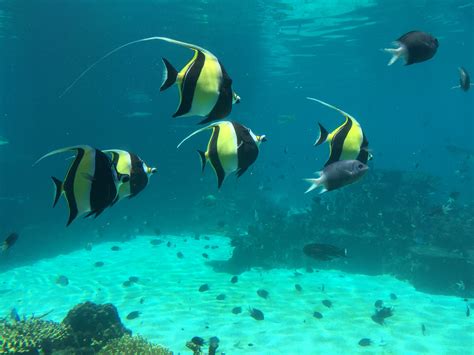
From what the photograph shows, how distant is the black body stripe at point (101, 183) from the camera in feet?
6.64

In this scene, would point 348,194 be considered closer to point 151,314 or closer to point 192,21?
point 151,314

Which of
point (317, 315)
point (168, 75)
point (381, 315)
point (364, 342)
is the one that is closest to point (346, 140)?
point (168, 75)

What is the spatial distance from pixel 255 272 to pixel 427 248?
646 centimetres

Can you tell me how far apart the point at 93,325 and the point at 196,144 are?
18.0m

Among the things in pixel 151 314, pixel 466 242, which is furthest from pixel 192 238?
pixel 466 242

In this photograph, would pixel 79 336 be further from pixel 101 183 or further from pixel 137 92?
pixel 137 92

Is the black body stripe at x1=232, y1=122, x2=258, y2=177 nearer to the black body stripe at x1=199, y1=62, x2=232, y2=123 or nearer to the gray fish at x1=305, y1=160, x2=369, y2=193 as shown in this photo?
the black body stripe at x1=199, y1=62, x2=232, y2=123

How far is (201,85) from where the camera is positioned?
2.14 m

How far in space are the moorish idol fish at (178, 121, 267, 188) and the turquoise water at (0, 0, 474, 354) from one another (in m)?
11.1

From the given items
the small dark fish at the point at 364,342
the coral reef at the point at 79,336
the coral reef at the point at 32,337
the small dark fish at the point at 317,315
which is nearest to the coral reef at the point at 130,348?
the coral reef at the point at 79,336

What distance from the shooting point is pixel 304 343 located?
8352mm

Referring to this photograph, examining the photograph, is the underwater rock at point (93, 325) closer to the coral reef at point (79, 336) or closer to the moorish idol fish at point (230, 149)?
the coral reef at point (79, 336)

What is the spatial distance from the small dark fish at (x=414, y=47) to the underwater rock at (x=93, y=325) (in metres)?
6.69

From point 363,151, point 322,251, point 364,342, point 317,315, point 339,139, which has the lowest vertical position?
point 317,315
